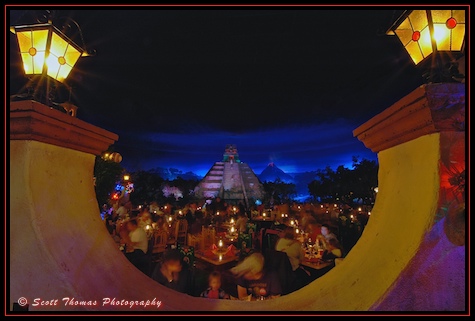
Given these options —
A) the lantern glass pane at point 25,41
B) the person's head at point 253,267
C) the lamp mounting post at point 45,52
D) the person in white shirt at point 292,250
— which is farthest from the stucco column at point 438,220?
the person in white shirt at point 292,250

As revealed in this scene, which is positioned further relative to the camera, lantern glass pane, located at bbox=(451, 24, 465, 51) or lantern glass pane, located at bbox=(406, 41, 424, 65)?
lantern glass pane, located at bbox=(406, 41, 424, 65)

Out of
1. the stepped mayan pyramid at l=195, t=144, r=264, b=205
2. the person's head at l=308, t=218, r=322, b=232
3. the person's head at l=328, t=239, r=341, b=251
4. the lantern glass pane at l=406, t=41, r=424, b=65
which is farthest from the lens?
the stepped mayan pyramid at l=195, t=144, r=264, b=205

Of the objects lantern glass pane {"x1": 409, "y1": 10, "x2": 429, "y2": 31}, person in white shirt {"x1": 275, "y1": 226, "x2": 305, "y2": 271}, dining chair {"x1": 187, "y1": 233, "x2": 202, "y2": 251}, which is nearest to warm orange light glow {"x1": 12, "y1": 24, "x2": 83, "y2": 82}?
lantern glass pane {"x1": 409, "y1": 10, "x2": 429, "y2": 31}

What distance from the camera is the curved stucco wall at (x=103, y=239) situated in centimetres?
128

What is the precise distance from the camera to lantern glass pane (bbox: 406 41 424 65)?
164 centimetres

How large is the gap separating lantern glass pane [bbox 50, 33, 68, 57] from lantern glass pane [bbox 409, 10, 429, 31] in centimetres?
245

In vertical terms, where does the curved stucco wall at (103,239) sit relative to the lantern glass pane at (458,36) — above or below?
below

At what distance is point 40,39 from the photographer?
1955mm

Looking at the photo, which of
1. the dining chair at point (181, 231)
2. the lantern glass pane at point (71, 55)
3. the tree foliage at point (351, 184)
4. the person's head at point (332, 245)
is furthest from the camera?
the tree foliage at point (351, 184)

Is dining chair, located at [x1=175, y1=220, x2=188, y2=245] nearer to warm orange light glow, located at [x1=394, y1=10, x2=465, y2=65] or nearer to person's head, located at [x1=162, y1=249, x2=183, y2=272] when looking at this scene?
person's head, located at [x1=162, y1=249, x2=183, y2=272]

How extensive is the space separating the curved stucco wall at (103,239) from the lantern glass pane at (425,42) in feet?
1.98

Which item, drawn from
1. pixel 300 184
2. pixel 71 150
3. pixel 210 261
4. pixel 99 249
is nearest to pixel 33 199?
pixel 71 150

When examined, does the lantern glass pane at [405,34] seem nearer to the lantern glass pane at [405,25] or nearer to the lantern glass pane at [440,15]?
the lantern glass pane at [405,25]
